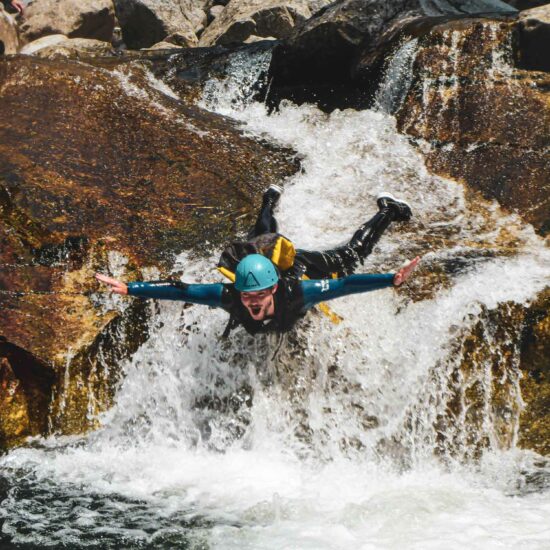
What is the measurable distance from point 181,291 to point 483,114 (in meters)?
5.42

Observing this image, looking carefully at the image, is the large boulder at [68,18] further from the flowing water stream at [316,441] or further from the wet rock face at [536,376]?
the wet rock face at [536,376]

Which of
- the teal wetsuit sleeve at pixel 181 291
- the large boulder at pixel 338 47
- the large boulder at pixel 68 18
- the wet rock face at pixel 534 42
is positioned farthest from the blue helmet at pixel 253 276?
the large boulder at pixel 68 18

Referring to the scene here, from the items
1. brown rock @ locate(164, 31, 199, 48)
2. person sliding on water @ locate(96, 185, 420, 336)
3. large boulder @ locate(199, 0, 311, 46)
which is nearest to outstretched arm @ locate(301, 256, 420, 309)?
person sliding on water @ locate(96, 185, 420, 336)

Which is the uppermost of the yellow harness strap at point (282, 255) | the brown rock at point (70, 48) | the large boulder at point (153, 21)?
the large boulder at point (153, 21)

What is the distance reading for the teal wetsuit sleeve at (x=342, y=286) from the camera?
508cm

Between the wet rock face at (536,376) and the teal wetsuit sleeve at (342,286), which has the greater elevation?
the teal wetsuit sleeve at (342,286)

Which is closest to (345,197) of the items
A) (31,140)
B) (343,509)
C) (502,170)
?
(502,170)

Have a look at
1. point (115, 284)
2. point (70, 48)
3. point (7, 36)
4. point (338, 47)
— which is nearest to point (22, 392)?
point (115, 284)

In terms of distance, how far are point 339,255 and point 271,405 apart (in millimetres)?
1616

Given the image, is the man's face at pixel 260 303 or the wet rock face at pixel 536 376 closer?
the man's face at pixel 260 303

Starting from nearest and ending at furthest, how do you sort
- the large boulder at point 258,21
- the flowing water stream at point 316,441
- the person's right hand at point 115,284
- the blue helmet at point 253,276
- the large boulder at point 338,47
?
the flowing water stream at point 316,441
the blue helmet at point 253,276
the person's right hand at point 115,284
the large boulder at point 338,47
the large boulder at point 258,21

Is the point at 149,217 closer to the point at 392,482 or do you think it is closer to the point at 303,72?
the point at 392,482

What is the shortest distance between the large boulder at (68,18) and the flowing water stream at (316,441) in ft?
50.1

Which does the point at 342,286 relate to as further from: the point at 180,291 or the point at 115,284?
the point at 115,284
